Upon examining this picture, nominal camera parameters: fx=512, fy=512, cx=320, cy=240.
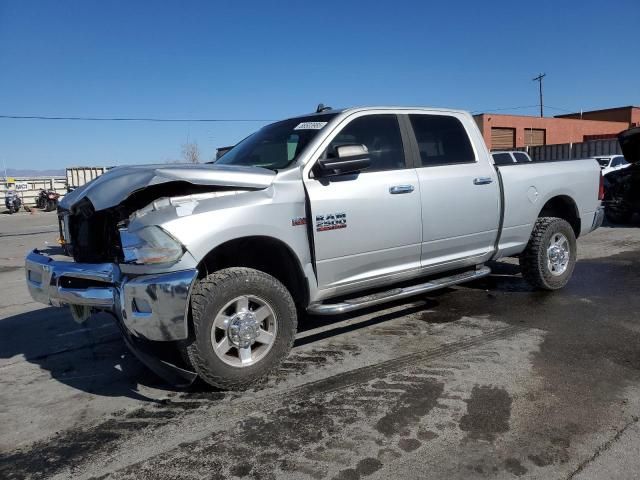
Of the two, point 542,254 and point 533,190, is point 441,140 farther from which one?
point 542,254

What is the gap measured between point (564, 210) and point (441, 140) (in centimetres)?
234

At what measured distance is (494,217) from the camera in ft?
17.1

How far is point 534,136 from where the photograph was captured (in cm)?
4391

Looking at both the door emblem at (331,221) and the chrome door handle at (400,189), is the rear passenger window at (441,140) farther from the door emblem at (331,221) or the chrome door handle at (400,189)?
the door emblem at (331,221)

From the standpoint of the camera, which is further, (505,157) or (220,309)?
(505,157)

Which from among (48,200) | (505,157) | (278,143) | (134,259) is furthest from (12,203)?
(134,259)

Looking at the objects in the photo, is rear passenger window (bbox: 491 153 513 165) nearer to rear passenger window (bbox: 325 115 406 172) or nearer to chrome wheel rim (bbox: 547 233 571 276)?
chrome wheel rim (bbox: 547 233 571 276)

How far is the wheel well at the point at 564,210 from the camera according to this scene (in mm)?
6145

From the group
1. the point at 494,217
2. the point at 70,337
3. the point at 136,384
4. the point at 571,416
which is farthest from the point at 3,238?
the point at 571,416

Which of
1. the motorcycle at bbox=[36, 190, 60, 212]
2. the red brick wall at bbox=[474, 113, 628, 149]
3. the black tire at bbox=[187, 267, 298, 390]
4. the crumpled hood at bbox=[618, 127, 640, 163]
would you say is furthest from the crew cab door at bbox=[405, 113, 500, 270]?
the red brick wall at bbox=[474, 113, 628, 149]

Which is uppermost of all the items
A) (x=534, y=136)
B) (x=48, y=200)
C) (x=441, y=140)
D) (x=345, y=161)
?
(x=534, y=136)

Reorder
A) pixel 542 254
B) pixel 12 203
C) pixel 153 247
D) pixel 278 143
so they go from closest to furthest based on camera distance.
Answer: pixel 153 247 → pixel 278 143 → pixel 542 254 → pixel 12 203

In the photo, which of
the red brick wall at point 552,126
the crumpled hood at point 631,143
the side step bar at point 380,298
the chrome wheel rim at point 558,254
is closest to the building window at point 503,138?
the red brick wall at point 552,126

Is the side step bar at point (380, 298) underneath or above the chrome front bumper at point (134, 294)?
underneath
